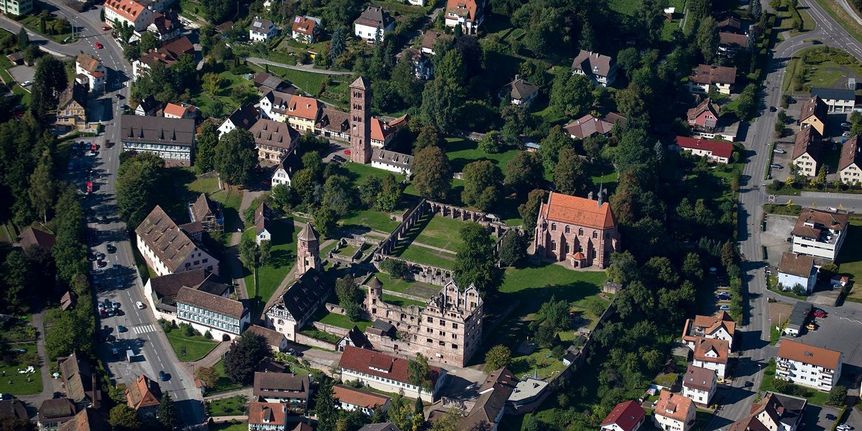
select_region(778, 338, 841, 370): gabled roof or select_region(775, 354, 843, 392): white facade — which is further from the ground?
select_region(778, 338, 841, 370): gabled roof

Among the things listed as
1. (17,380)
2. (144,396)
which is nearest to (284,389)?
(144,396)

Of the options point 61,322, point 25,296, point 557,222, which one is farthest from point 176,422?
point 557,222

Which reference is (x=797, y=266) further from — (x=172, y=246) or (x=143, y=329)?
(x=143, y=329)

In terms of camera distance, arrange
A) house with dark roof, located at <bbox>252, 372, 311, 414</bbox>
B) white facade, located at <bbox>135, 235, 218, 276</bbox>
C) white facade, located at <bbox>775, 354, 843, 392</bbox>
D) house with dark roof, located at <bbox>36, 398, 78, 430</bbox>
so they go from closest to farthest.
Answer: house with dark roof, located at <bbox>36, 398, 78, 430</bbox>, house with dark roof, located at <bbox>252, 372, 311, 414</bbox>, white facade, located at <bbox>775, 354, 843, 392</bbox>, white facade, located at <bbox>135, 235, 218, 276</bbox>

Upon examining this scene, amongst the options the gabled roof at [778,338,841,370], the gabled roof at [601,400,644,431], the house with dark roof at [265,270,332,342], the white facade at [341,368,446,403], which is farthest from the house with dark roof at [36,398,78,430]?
the gabled roof at [778,338,841,370]

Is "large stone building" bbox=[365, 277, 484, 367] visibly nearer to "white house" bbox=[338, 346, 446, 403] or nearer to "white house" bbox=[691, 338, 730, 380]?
"white house" bbox=[338, 346, 446, 403]

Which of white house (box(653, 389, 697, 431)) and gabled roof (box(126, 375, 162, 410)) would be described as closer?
gabled roof (box(126, 375, 162, 410))

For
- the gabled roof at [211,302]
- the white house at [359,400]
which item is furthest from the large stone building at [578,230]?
the gabled roof at [211,302]
